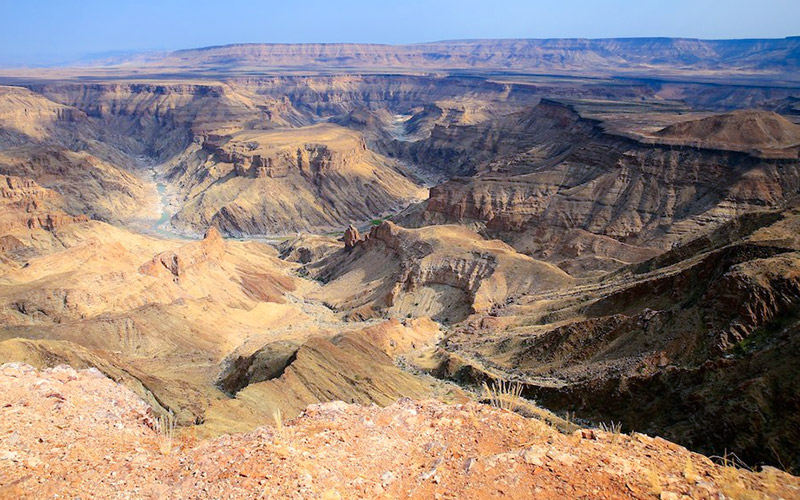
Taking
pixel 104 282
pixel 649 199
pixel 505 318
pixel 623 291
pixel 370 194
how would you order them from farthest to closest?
pixel 370 194 → pixel 649 199 → pixel 104 282 → pixel 505 318 → pixel 623 291

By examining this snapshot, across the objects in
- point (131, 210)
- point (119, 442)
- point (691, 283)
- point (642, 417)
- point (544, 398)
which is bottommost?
point (131, 210)

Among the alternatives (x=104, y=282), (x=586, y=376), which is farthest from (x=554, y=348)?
(x=104, y=282)

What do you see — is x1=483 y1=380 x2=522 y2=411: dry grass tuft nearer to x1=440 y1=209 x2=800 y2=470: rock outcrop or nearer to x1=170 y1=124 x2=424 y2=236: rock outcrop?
x1=440 y1=209 x2=800 y2=470: rock outcrop

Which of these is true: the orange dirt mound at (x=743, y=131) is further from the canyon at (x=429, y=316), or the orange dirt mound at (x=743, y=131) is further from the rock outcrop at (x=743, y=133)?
the canyon at (x=429, y=316)

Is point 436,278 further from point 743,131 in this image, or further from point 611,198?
point 743,131

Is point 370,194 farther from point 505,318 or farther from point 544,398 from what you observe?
point 544,398

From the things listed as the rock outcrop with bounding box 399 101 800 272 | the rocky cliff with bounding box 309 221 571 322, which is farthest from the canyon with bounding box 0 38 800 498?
the rock outcrop with bounding box 399 101 800 272

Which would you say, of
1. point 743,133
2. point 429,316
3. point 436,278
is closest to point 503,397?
point 429,316
